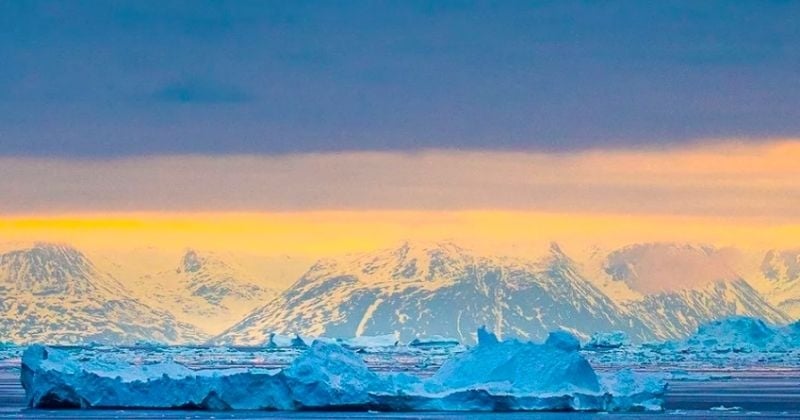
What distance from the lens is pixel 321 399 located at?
4569cm

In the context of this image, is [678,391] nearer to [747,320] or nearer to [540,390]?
[540,390]

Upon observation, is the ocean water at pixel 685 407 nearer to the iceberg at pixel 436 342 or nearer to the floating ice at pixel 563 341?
the floating ice at pixel 563 341

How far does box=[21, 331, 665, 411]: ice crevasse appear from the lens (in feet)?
147

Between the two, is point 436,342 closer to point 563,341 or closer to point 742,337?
point 742,337

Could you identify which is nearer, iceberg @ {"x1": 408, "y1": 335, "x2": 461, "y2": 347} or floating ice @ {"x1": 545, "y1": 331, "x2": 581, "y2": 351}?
floating ice @ {"x1": 545, "y1": 331, "x2": 581, "y2": 351}

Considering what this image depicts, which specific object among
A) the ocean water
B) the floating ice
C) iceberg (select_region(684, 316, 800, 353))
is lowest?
the ocean water

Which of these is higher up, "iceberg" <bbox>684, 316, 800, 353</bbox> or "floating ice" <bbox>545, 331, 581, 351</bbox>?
"iceberg" <bbox>684, 316, 800, 353</bbox>

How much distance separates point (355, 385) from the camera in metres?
45.0

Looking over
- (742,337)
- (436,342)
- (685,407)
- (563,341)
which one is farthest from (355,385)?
A: (436,342)

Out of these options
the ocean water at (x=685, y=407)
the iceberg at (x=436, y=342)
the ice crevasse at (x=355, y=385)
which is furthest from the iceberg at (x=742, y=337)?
the ice crevasse at (x=355, y=385)

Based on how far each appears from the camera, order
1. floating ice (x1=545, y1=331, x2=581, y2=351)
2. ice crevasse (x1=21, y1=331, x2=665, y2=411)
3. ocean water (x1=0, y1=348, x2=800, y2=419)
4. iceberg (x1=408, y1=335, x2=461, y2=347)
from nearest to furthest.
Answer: ocean water (x1=0, y1=348, x2=800, y2=419)
ice crevasse (x1=21, y1=331, x2=665, y2=411)
floating ice (x1=545, y1=331, x2=581, y2=351)
iceberg (x1=408, y1=335, x2=461, y2=347)

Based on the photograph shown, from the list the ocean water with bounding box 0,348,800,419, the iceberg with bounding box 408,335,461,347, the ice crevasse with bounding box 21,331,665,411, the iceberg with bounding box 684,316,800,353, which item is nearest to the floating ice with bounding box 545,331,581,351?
the ice crevasse with bounding box 21,331,665,411

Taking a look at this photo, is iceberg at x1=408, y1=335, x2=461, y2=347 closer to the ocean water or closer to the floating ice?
the ocean water

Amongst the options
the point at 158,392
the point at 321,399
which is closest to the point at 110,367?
the point at 158,392
